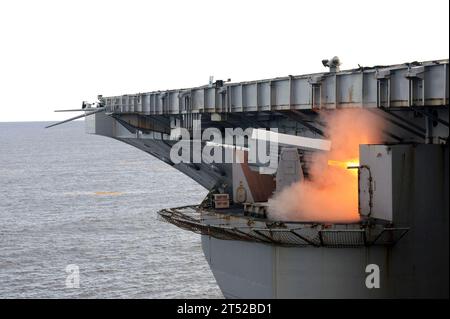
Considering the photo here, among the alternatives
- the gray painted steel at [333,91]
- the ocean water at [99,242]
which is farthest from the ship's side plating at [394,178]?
the ocean water at [99,242]

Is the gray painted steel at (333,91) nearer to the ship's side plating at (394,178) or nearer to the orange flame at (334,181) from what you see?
the ship's side plating at (394,178)

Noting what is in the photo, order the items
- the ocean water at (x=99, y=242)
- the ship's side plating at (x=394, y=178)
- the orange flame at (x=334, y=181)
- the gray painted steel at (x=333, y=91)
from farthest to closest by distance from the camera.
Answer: the ocean water at (x=99, y=242), the orange flame at (x=334, y=181), the ship's side plating at (x=394, y=178), the gray painted steel at (x=333, y=91)

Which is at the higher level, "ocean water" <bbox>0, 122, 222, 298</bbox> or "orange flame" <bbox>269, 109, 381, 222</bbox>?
"orange flame" <bbox>269, 109, 381, 222</bbox>

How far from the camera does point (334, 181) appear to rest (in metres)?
33.6

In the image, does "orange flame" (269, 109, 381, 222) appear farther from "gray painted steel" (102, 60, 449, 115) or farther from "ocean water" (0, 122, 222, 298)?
"ocean water" (0, 122, 222, 298)

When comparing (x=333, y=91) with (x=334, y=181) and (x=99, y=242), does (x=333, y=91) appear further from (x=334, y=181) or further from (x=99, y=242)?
(x=99, y=242)

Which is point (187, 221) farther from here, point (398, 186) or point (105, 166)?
point (105, 166)

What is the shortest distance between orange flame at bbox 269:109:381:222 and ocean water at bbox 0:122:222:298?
77.2 ft

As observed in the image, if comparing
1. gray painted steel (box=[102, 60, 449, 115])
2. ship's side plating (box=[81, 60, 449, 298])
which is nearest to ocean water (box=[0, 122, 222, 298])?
gray painted steel (box=[102, 60, 449, 115])

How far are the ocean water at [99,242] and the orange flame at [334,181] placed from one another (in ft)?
77.2

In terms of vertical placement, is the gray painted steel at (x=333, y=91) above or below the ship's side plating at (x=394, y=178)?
above

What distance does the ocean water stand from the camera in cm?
5859

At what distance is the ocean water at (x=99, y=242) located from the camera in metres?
58.6
